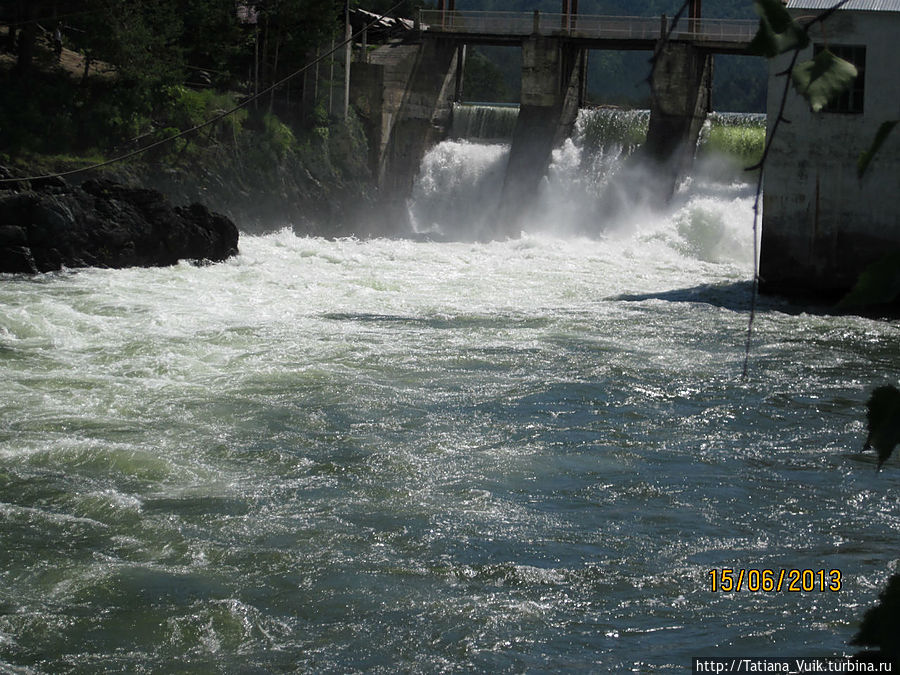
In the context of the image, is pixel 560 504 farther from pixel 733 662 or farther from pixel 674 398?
pixel 674 398

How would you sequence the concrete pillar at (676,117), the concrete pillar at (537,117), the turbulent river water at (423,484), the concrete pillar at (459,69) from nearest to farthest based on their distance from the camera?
the turbulent river water at (423,484) < the concrete pillar at (676,117) < the concrete pillar at (537,117) < the concrete pillar at (459,69)

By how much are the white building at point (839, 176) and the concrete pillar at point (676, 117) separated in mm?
10350

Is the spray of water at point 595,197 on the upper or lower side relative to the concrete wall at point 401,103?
lower

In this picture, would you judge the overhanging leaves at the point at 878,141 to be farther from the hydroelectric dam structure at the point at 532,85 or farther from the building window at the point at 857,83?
the hydroelectric dam structure at the point at 532,85

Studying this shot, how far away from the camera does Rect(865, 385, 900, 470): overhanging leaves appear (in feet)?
4.39

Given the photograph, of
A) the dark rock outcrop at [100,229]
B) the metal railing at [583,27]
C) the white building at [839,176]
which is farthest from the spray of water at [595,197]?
the dark rock outcrop at [100,229]

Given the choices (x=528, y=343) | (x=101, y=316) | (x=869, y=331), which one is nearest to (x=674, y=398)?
(x=528, y=343)

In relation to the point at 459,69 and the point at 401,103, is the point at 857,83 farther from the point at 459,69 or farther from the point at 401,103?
the point at 459,69

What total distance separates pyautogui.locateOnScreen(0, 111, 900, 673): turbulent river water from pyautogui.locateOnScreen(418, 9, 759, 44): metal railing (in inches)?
503

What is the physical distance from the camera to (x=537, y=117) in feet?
92.2

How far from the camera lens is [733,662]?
17.0 feet

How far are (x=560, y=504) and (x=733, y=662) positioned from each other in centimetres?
233

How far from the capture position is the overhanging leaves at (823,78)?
1422 millimetres
